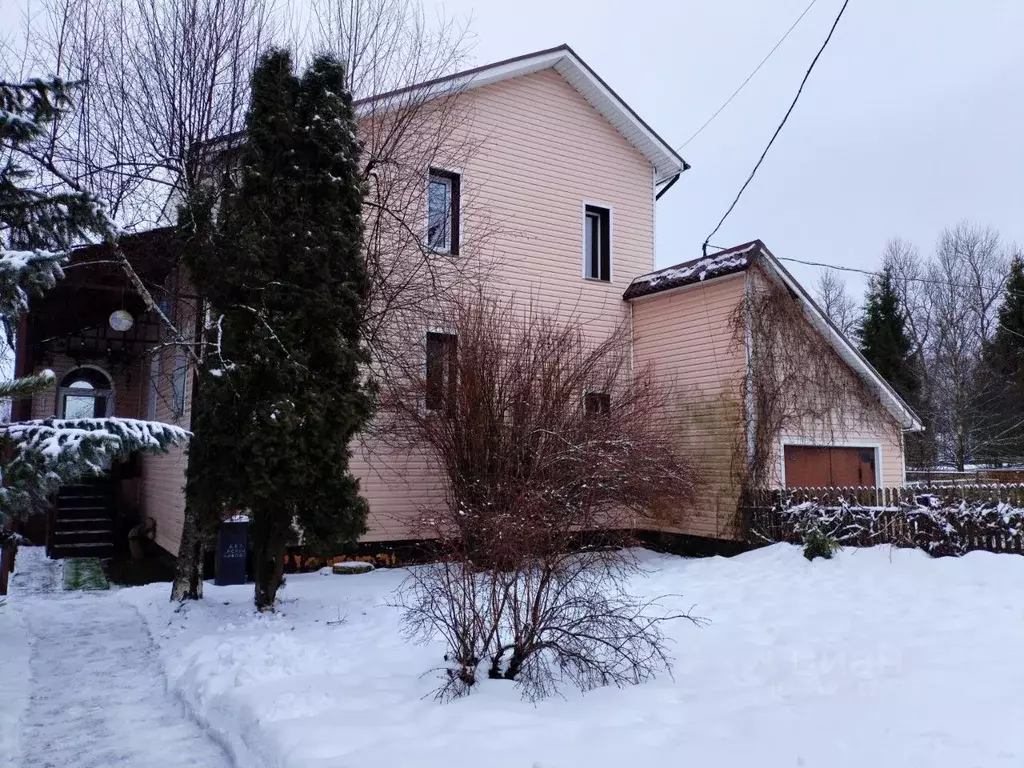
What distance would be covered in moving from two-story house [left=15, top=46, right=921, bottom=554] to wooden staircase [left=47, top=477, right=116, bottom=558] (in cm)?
9

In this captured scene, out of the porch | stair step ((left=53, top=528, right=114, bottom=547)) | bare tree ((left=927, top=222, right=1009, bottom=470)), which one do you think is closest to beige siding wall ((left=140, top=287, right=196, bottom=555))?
the porch

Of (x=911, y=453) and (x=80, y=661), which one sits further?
(x=911, y=453)

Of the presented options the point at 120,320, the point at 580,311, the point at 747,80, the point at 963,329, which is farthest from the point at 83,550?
the point at 963,329

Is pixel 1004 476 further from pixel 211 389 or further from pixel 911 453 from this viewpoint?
pixel 211 389

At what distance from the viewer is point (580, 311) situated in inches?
555

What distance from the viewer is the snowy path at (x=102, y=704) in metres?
4.47

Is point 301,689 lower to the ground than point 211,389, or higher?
lower

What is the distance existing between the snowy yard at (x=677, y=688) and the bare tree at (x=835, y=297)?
3769 centimetres

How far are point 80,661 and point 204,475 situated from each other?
6.33 feet

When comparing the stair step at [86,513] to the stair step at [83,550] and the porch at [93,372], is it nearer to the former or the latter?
the porch at [93,372]

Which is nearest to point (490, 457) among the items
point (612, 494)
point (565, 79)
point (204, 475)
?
point (612, 494)

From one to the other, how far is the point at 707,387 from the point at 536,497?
26.7 feet

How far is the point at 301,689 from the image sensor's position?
5105mm

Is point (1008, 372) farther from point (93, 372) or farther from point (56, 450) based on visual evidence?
point (56, 450)
